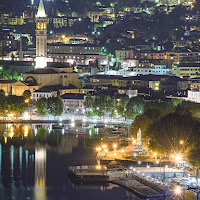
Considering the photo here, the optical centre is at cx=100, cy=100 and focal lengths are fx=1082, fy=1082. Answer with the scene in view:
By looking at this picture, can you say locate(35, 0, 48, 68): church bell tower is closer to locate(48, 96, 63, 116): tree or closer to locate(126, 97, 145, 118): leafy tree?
locate(48, 96, 63, 116): tree

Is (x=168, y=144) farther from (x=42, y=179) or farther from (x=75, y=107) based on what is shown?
(x=75, y=107)

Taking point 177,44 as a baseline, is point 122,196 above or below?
below

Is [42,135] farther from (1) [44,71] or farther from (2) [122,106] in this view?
(1) [44,71]

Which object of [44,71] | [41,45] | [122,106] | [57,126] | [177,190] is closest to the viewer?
[177,190]

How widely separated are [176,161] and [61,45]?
44813 millimetres

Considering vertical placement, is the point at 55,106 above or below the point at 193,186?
above

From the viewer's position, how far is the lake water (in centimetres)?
3941

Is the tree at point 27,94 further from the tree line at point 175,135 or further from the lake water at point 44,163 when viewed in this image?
the tree line at point 175,135

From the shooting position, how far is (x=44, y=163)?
148 feet

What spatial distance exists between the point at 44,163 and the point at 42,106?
16.3m

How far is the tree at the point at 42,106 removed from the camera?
60.7 m

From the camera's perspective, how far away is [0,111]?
59438mm

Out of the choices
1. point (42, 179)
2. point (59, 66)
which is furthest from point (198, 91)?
point (42, 179)

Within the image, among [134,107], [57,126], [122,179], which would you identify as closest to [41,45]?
[134,107]
